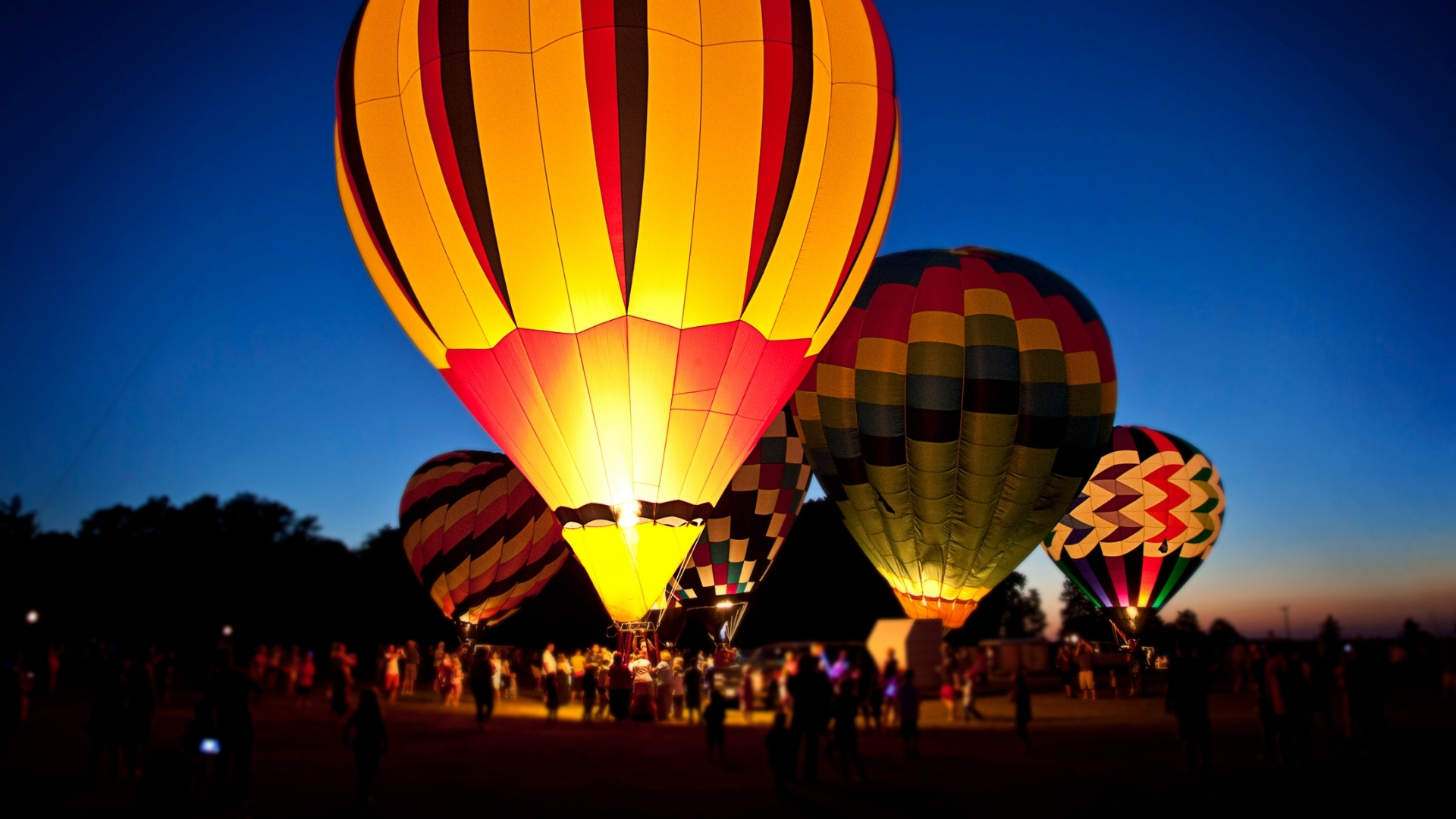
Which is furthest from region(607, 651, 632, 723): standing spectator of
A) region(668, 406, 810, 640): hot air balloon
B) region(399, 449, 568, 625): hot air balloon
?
region(399, 449, 568, 625): hot air balloon

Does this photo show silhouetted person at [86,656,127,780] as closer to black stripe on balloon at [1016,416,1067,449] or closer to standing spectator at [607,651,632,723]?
standing spectator at [607,651,632,723]

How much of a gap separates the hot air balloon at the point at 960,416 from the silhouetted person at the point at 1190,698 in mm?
6841

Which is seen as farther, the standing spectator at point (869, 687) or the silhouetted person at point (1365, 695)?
the silhouetted person at point (1365, 695)

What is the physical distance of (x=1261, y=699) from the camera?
6.85 m

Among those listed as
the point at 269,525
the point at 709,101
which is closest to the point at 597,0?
the point at 709,101

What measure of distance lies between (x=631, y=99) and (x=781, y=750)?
5.29 m

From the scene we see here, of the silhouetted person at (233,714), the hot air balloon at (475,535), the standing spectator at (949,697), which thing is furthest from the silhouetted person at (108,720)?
the hot air balloon at (475,535)

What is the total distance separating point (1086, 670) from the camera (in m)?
11.8

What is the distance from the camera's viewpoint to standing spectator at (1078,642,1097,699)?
11.8 m

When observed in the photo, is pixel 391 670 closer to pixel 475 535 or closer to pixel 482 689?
pixel 482 689

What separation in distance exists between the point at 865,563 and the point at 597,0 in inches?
714

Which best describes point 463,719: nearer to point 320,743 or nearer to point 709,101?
point 320,743

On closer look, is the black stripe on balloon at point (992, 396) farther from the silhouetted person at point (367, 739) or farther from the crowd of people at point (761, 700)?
the silhouetted person at point (367, 739)

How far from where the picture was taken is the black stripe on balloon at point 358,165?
8758 mm
